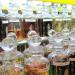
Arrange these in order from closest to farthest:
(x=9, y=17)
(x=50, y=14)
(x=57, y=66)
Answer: (x=57, y=66)
(x=9, y=17)
(x=50, y=14)

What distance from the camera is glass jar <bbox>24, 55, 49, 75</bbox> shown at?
3.39ft

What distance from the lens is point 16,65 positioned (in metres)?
1.01

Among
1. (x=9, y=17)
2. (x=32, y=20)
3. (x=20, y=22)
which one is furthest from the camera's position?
(x=32, y=20)

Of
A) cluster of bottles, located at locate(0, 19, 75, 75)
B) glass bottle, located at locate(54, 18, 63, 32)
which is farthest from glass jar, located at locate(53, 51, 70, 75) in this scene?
glass bottle, located at locate(54, 18, 63, 32)

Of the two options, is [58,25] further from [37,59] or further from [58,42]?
[37,59]

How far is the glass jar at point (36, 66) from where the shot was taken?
3.39ft

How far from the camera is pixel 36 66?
1032mm

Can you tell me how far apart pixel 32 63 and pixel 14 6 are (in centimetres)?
195

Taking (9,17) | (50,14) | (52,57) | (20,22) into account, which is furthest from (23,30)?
(52,57)

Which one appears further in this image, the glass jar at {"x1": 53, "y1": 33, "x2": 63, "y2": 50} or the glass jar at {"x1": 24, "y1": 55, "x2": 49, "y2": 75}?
the glass jar at {"x1": 53, "y1": 33, "x2": 63, "y2": 50}

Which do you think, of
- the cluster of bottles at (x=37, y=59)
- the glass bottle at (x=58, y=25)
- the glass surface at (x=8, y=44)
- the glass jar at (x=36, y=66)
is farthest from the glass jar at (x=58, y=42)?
the glass bottle at (x=58, y=25)

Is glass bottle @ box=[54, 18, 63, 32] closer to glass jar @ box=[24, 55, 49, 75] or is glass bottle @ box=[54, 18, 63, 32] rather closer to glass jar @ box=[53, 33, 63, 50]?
glass jar @ box=[53, 33, 63, 50]

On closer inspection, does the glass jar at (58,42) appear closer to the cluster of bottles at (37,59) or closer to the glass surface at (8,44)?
the cluster of bottles at (37,59)

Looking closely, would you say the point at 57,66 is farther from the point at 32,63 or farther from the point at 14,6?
the point at 14,6
